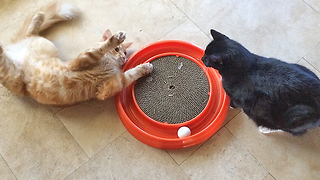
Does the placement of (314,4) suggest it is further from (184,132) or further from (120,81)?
(120,81)

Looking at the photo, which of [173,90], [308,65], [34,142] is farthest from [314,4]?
[34,142]

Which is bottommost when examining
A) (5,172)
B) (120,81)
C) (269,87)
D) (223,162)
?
(5,172)

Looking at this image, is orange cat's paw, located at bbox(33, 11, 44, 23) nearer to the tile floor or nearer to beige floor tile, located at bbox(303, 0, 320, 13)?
the tile floor

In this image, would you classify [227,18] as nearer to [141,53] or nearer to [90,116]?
[141,53]

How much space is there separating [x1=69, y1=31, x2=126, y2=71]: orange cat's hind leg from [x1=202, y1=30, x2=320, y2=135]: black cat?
0.58m

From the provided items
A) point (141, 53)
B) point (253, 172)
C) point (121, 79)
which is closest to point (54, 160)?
point (121, 79)

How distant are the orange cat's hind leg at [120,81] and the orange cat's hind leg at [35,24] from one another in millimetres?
677

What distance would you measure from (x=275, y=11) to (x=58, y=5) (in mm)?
1673

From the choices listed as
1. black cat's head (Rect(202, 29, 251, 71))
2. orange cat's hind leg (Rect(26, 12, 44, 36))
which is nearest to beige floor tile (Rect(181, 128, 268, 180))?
black cat's head (Rect(202, 29, 251, 71))

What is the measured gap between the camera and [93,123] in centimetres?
182

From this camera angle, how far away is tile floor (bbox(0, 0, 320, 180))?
1.66 metres

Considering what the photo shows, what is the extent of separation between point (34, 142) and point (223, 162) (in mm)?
1258

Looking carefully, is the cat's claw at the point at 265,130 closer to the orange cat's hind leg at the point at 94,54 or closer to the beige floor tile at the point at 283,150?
the beige floor tile at the point at 283,150

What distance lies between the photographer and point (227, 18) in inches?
80.8
